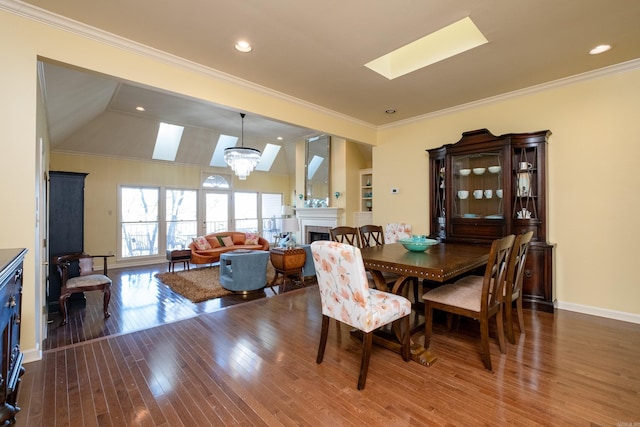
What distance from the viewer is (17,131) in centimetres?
224

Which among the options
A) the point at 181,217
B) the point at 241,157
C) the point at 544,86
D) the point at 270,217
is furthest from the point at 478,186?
the point at 181,217

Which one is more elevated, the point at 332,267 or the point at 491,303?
the point at 332,267

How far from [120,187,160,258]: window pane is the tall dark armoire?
3360 mm

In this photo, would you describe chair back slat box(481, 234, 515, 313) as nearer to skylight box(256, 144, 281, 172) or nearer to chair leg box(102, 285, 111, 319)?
chair leg box(102, 285, 111, 319)

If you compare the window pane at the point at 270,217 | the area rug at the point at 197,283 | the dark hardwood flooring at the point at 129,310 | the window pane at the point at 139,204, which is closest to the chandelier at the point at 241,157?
the area rug at the point at 197,283

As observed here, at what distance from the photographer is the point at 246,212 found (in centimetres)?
926

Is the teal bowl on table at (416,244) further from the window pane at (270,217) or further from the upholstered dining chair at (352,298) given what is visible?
the window pane at (270,217)

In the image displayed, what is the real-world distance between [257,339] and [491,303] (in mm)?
2096

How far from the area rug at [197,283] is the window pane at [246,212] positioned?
289cm

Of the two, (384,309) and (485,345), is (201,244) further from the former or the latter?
(485,345)

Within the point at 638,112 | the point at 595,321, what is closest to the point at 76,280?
the point at 595,321

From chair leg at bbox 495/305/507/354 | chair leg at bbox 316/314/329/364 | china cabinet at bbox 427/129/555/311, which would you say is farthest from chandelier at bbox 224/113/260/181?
chair leg at bbox 495/305/507/354

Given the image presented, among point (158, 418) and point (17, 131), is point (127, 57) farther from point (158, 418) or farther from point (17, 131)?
point (158, 418)

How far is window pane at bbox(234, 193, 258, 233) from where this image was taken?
9.04 meters
